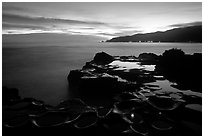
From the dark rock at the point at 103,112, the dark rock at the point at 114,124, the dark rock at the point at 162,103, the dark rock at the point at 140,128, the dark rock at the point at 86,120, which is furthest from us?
the dark rock at the point at 162,103

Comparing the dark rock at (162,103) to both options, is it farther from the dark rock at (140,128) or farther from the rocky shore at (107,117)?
the dark rock at (140,128)

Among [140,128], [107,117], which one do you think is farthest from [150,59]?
[140,128]

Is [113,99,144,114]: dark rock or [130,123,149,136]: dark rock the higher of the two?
[113,99,144,114]: dark rock

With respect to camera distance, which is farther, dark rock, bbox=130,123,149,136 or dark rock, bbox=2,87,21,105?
dark rock, bbox=2,87,21,105

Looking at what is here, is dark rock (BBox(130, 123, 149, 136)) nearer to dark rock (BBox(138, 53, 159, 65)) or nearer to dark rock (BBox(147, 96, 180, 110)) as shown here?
dark rock (BBox(147, 96, 180, 110))

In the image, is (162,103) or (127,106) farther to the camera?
(162,103)

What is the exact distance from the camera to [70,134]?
6.55 metres

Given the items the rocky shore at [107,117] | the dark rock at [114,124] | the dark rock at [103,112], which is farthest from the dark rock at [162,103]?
the dark rock at [103,112]

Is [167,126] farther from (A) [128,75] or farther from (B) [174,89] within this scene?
(A) [128,75]

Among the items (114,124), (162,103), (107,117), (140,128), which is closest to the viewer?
(140,128)

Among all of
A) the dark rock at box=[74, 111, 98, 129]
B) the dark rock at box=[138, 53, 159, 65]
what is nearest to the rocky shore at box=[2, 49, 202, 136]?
the dark rock at box=[74, 111, 98, 129]

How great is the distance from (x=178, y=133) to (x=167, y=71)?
42.1 ft

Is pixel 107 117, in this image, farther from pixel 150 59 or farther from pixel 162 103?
pixel 150 59

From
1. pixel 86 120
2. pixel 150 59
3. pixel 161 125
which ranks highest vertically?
pixel 150 59
